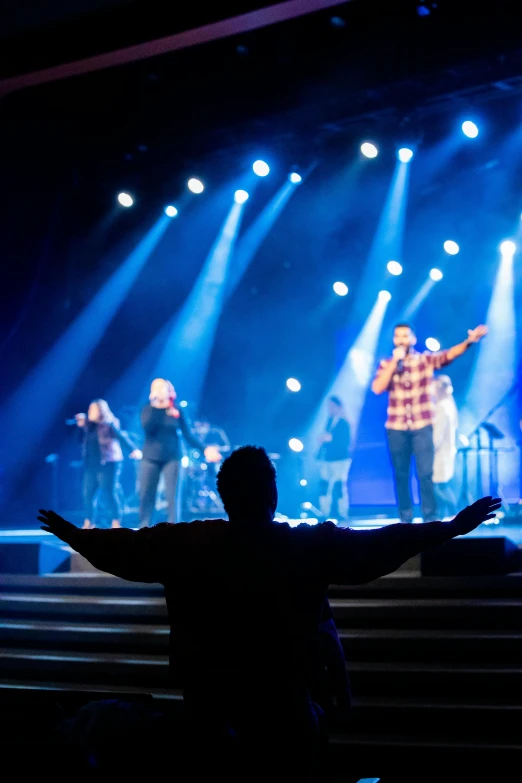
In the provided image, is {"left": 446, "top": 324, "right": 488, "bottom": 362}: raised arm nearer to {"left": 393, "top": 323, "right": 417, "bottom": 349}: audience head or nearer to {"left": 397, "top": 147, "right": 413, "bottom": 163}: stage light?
{"left": 393, "top": 323, "right": 417, "bottom": 349}: audience head

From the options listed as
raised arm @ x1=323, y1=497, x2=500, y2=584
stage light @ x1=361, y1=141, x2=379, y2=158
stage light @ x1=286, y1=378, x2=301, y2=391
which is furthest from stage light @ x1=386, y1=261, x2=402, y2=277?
raised arm @ x1=323, y1=497, x2=500, y2=584

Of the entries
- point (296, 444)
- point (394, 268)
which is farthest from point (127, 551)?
point (394, 268)

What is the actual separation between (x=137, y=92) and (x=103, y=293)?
5.38 m

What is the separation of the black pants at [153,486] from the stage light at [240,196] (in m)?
6.76

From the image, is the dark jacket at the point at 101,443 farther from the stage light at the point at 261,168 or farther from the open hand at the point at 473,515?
the open hand at the point at 473,515

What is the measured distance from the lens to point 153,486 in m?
8.38

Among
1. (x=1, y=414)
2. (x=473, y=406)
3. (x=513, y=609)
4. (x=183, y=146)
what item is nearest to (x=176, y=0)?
(x=513, y=609)

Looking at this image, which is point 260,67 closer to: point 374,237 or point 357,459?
point 374,237

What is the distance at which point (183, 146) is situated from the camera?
11.4 m

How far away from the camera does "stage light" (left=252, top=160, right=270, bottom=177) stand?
42.1 ft

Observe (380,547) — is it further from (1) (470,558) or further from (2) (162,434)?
(2) (162,434)

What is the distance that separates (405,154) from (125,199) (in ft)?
15.7

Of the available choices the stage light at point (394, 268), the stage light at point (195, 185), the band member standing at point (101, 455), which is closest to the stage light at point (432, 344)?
the stage light at point (394, 268)

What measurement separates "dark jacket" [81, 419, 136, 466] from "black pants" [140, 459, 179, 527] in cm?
145
